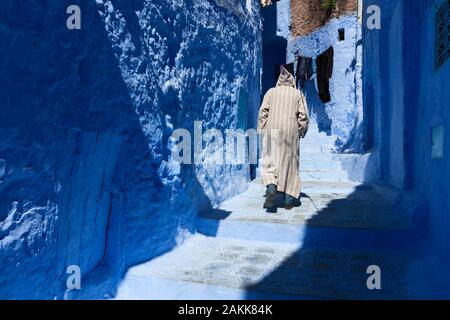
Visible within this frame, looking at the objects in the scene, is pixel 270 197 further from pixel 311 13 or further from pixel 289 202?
pixel 311 13

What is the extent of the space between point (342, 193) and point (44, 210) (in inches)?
→ 154

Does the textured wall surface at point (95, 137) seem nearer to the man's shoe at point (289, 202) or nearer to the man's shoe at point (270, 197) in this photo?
the man's shoe at point (270, 197)

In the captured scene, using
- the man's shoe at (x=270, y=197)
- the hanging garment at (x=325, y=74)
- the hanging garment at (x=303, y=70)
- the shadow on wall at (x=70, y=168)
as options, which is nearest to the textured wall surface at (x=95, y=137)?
the shadow on wall at (x=70, y=168)

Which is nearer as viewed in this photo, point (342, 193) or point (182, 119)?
point (182, 119)

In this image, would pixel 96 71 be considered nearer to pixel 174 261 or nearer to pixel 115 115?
pixel 115 115

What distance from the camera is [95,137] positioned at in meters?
2.26

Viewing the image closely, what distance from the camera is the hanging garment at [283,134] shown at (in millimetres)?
3760

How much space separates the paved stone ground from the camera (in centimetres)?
228

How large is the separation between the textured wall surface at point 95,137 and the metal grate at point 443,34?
6.65 feet

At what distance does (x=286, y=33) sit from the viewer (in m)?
12.7

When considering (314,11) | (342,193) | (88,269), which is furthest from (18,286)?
(314,11)

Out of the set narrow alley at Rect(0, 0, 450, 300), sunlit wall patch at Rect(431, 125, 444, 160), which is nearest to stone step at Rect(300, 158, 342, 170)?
narrow alley at Rect(0, 0, 450, 300)

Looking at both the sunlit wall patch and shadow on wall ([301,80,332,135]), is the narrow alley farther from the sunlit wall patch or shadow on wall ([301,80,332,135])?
shadow on wall ([301,80,332,135])

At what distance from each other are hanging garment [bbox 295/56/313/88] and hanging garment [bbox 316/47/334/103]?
0.78 metres
